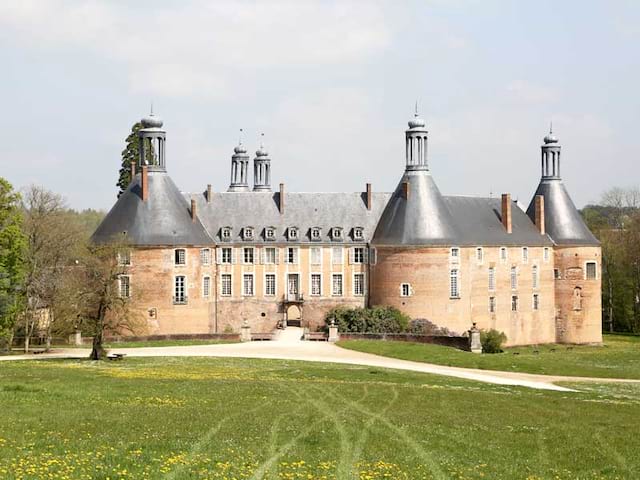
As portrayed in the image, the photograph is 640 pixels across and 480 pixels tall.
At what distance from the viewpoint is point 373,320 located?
58.7m

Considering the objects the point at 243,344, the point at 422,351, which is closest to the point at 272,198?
the point at 243,344

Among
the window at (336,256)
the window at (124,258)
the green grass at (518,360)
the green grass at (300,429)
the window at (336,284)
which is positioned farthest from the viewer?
the window at (336,256)

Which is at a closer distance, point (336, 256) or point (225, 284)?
point (225, 284)

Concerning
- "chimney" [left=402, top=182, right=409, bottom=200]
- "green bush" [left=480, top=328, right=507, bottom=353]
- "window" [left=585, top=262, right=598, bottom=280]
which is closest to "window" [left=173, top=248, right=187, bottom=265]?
"chimney" [left=402, top=182, right=409, bottom=200]

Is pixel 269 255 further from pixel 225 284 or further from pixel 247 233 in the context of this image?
pixel 225 284

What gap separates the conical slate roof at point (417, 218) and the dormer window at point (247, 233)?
727 centimetres

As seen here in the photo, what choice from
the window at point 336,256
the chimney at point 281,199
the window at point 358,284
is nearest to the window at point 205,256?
the chimney at point 281,199

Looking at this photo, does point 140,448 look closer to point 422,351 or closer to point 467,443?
point 467,443

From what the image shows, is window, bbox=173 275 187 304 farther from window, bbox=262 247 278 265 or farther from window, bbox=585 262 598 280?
window, bbox=585 262 598 280

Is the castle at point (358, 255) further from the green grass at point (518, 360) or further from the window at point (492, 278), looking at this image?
the green grass at point (518, 360)

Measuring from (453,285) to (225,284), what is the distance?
13.3 meters

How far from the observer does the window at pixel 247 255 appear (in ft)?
208

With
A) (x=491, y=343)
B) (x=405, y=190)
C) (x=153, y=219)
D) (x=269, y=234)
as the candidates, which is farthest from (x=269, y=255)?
(x=491, y=343)

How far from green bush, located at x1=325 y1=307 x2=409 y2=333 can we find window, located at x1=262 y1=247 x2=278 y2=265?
5.62 metres
